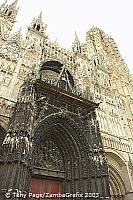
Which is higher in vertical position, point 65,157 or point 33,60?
point 33,60

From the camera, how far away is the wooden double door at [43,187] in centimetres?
913

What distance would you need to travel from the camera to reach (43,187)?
950cm

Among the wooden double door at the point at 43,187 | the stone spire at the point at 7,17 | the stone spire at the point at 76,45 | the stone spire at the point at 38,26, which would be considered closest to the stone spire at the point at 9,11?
the stone spire at the point at 7,17

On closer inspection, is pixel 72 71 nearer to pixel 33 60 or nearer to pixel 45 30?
pixel 33 60

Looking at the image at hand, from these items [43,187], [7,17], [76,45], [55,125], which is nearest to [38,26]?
[7,17]

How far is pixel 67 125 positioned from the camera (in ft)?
35.2

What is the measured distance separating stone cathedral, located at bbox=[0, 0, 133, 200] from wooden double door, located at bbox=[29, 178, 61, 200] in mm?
44

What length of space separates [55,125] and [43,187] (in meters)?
3.09

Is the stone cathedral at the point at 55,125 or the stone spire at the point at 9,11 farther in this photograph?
the stone spire at the point at 9,11

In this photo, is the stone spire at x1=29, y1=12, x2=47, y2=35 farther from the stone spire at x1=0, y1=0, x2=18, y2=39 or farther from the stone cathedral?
the stone spire at x1=0, y1=0, x2=18, y2=39

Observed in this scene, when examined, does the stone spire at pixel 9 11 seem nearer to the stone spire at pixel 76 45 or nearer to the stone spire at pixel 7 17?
the stone spire at pixel 7 17

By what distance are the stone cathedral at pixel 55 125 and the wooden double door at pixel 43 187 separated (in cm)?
4

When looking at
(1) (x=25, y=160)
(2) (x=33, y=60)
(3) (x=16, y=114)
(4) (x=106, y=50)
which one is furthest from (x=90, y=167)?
(4) (x=106, y=50)

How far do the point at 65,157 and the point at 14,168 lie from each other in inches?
148
